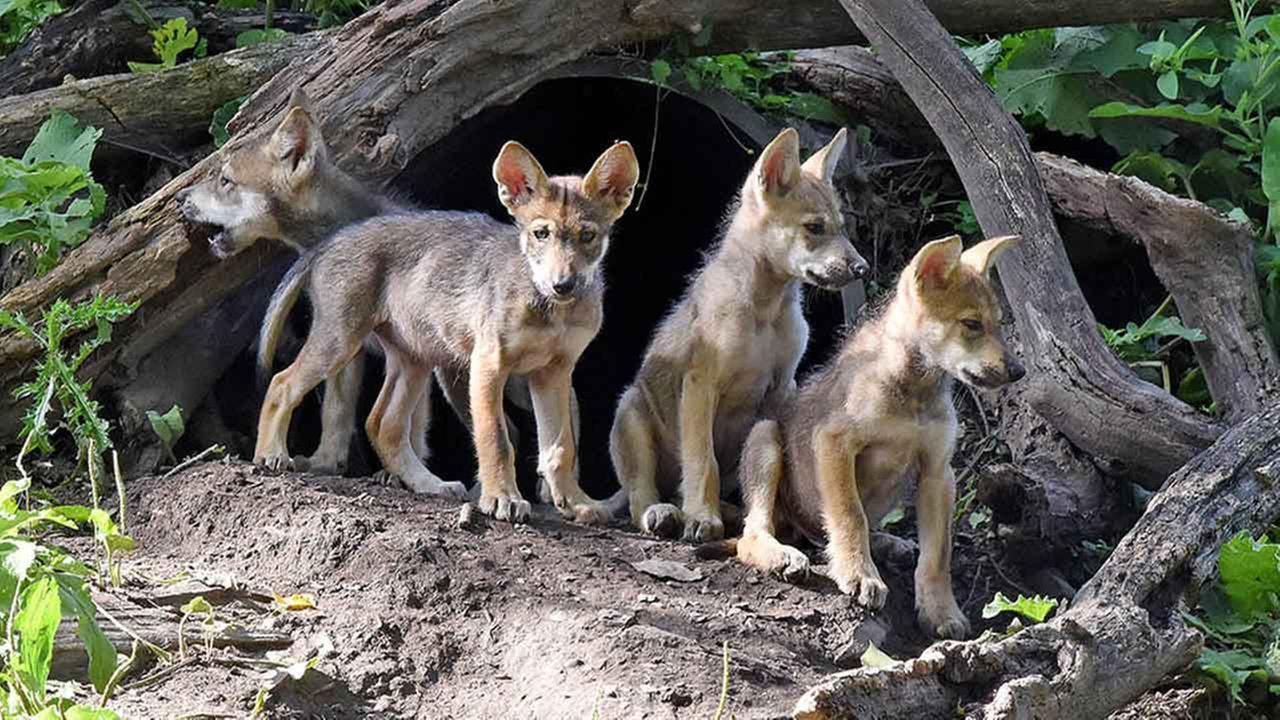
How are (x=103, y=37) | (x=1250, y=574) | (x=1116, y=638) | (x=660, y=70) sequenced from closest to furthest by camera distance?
(x=1116, y=638) → (x=1250, y=574) → (x=660, y=70) → (x=103, y=37)

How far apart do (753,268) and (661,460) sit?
38.5 inches

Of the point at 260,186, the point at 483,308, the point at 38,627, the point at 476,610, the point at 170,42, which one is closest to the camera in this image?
the point at 38,627

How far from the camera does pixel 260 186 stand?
301 inches

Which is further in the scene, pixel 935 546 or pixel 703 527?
pixel 703 527

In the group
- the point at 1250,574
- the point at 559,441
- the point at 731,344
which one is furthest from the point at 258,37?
the point at 1250,574

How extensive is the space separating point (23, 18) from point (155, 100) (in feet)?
5.26

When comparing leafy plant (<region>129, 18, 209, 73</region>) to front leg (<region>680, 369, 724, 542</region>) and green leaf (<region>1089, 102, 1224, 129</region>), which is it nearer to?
front leg (<region>680, 369, 724, 542</region>)

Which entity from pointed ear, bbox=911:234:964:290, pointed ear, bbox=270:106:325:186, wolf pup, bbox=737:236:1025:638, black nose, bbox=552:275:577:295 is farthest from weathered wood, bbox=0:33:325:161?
pointed ear, bbox=911:234:964:290

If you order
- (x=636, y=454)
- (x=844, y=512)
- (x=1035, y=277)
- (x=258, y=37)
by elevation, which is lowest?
(x=636, y=454)

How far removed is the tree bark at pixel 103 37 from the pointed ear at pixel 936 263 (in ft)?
13.9

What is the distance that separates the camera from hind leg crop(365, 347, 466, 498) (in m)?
7.64

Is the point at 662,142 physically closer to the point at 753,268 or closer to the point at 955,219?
the point at 955,219

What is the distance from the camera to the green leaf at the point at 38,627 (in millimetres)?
4340

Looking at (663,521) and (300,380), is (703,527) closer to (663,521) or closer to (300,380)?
(663,521)
